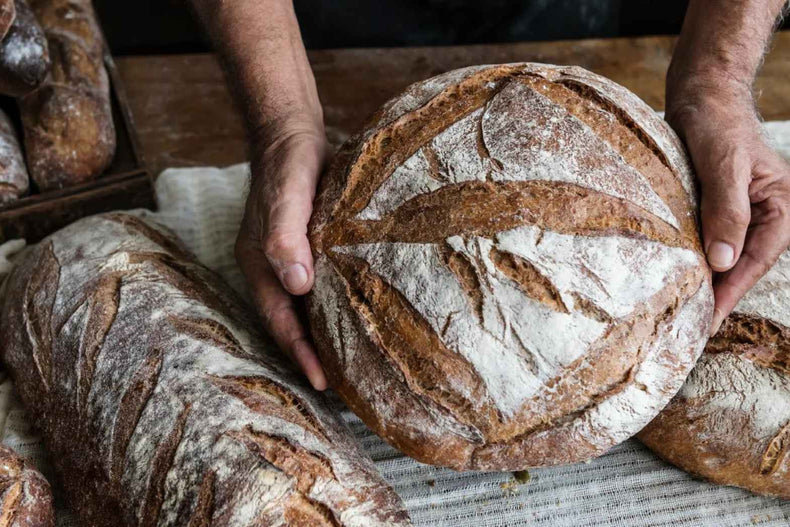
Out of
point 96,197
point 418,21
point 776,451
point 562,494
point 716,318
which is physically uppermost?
point 418,21

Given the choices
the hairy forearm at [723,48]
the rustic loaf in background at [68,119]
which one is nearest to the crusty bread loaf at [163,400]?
the rustic loaf in background at [68,119]

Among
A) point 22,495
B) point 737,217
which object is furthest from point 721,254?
point 22,495

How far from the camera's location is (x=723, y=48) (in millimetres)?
1803

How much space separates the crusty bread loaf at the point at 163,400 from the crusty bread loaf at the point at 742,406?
698 mm

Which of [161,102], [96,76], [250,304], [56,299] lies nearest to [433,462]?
[250,304]

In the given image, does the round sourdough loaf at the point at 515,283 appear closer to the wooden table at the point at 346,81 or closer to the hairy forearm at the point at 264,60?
the hairy forearm at the point at 264,60

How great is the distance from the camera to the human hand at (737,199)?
1.48m

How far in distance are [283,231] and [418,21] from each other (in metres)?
1.59

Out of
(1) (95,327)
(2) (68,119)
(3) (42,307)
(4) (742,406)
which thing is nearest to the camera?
(4) (742,406)

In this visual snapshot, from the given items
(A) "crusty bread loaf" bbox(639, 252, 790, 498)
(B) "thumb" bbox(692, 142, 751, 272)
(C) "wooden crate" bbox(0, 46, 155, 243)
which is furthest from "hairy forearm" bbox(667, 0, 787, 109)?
(C) "wooden crate" bbox(0, 46, 155, 243)

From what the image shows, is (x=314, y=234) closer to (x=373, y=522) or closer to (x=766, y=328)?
(x=373, y=522)

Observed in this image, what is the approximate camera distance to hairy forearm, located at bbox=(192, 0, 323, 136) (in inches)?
73.7

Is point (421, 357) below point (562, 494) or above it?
above

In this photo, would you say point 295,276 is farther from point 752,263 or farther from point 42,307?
point 752,263
